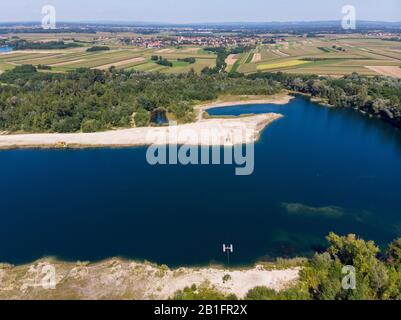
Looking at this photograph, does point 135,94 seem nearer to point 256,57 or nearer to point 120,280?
point 120,280

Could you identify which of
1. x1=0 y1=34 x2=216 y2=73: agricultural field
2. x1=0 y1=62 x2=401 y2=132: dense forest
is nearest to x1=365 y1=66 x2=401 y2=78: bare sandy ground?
x1=0 y1=62 x2=401 y2=132: dense forest

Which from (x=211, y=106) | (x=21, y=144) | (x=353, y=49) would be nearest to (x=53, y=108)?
(x=21, y=144)

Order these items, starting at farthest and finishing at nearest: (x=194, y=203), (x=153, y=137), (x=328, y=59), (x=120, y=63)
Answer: (x=328, y=59)
(x=120, y=63)
(x=153, y=137)
(x=194, y=203)

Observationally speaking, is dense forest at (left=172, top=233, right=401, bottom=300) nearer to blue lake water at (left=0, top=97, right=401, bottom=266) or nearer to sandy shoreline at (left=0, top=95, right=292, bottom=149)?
blue lake water at (left=0, top=97, right=401, bottom=266)

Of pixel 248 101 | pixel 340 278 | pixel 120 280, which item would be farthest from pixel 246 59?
pixel 120 280
